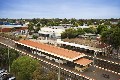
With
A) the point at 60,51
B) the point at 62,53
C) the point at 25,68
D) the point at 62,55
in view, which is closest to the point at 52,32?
the point at 60,51

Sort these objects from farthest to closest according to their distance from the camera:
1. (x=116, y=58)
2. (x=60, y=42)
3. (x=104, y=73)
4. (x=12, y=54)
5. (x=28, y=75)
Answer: (x=60, y=42), (x=116, y=58), (x=12, y=54), (x=104, y=73), (x=28, y=75)

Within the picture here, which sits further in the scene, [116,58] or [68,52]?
[116,58]

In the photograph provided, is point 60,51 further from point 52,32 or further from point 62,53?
point 52,32

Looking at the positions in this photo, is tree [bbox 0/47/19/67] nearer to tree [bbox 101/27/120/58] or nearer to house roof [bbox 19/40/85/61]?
house roof [bbox 19/40/85/61]

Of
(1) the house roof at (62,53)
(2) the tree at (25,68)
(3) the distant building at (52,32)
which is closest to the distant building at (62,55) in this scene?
(1) the house roof at (62,53)

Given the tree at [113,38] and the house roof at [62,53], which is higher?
the tree at [113,38]

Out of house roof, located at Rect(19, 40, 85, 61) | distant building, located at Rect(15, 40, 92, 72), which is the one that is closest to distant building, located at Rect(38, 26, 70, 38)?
distant building, located at Rect(15, 40, 92, 72)

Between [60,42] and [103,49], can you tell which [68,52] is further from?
[60,42]

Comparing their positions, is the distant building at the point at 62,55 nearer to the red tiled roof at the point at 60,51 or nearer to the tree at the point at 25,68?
the red tiled roof at the point at 60,51

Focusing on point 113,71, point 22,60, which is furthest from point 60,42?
point 22,60

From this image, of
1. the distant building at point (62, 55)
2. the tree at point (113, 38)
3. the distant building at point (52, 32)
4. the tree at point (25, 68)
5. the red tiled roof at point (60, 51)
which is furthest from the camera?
the distant building at point (52, 32)

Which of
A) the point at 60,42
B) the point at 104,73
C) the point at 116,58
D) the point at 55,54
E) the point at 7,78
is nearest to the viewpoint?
the point at 7,78
